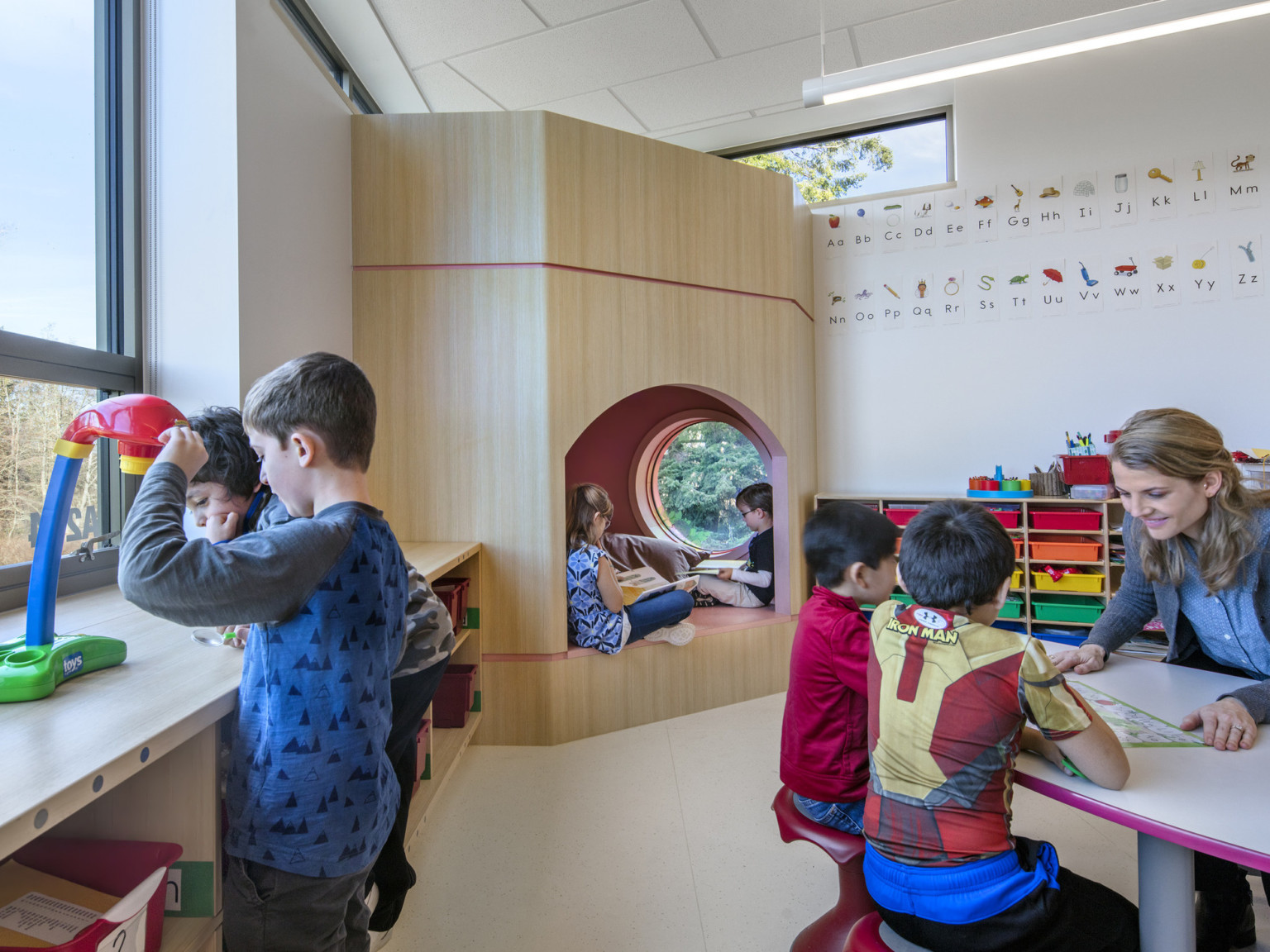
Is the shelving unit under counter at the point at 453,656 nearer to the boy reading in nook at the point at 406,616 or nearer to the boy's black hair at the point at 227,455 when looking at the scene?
the boy reading in nook at the point at 406,616

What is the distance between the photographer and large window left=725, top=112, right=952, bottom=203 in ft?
15.5

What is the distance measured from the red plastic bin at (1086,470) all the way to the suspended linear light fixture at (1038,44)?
2.21 metres

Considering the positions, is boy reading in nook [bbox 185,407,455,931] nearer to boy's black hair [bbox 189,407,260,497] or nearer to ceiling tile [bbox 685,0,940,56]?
boy's black hair [bbox 189,407,260,497]

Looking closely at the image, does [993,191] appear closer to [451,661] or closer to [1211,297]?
[1211,297]

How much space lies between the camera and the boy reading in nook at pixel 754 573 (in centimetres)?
409

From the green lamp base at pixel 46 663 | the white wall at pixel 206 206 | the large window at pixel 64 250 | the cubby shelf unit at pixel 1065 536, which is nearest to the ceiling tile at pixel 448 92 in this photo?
the white wall at pixel 206 206

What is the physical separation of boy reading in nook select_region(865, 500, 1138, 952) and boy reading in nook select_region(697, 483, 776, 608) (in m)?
2.73

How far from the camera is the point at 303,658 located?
3.46ft

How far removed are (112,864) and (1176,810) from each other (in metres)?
1.79

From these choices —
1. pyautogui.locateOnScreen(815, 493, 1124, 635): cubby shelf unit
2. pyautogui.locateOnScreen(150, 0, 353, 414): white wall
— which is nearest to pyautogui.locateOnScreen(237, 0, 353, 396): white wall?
pyautogui.locateOnScreen(150, 0, 353, 414): white wall

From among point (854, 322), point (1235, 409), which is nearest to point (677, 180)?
point (854, 322)

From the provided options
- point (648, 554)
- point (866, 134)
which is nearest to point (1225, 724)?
point (648, 554)

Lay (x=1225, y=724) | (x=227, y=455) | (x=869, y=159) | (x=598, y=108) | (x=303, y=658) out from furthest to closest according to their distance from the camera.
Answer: (x=869, y=159) → (x=598, y=108) → (x=227, y=455) → (x=1225, y=724) → (x=303, y=658)

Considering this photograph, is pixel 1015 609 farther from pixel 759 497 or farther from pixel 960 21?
pixel 960 21
